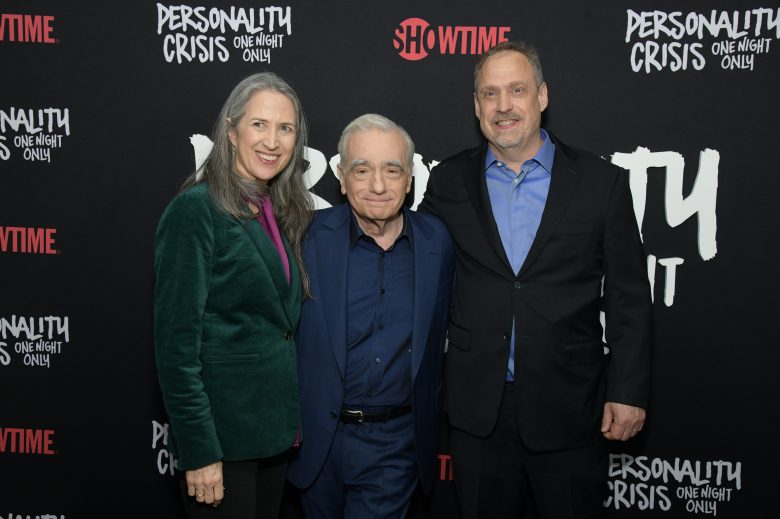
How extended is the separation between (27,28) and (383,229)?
5.34 feet

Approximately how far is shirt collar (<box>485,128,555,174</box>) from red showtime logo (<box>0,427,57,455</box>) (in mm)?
1976

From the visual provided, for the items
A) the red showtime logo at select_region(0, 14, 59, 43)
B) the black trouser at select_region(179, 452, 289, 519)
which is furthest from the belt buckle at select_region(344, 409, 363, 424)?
the red showtime logo at select_region(0, 14, 59, 43)

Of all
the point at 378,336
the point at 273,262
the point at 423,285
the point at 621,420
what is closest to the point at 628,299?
the point at 621,420

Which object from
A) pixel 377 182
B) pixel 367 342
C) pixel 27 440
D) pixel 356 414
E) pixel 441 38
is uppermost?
pixel 441 38

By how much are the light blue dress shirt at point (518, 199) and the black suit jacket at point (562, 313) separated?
0.04 metres

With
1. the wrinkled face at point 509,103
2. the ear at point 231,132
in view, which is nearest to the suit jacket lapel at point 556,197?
the wrinkled face at point 509,103

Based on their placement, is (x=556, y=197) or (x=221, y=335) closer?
(x=221, y=335)

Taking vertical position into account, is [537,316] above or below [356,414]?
above

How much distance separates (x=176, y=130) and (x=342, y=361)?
1.21 meters

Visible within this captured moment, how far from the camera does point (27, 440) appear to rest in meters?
2.53

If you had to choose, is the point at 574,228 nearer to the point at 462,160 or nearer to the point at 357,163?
the point at 462,160

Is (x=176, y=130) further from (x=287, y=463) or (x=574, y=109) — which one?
(x=574, y=109)

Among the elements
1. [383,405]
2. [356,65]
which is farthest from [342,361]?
[356,65]

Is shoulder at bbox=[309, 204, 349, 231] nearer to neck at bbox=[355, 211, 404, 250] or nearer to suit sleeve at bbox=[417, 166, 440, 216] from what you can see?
neck at bbox=[355, 211, 404, 250]
